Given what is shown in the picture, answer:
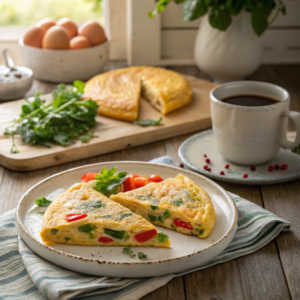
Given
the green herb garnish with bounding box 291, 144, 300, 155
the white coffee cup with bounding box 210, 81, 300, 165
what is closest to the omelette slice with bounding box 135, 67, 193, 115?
the white coffee cup with bounding box 210, 81, 300, 165

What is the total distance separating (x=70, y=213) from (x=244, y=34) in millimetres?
2377

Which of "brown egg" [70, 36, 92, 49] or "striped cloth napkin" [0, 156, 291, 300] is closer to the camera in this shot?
"striped cloth napkin" [0, 156, 291, 300]

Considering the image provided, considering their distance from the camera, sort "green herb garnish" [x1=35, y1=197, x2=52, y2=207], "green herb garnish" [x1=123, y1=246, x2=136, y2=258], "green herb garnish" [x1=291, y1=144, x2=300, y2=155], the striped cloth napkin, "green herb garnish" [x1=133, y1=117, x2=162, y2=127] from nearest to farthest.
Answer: the striped cloth napkin < "green herb garnish" [x1=123, y1=246, x2=136, y2=258] < "green herb garnish" [x1=35, y1=197, x2=52, y2=207] < "green herb garnish" [x1=291, y1=144, x2=300, y2=155] < "green herb garnish" [x1=133, y1=117, x2=162, y2=127]

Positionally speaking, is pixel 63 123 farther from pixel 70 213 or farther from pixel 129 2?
pixel 129 2

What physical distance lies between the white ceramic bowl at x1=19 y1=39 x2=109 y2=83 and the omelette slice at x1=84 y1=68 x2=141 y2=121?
0.34 meters

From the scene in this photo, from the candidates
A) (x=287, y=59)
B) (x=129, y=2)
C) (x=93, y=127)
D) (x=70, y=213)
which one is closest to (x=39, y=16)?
(x=129, y=2)

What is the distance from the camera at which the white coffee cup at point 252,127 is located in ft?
7.04

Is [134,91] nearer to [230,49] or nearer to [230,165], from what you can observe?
[230,49]

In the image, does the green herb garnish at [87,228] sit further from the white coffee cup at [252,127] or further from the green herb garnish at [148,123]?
the green herb garnish at [148,123]

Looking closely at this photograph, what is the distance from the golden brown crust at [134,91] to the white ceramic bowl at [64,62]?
1.12ft

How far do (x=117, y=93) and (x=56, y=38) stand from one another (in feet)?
2.62

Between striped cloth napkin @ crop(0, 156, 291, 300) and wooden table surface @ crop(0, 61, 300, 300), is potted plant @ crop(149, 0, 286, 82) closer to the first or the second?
wooden table surface @ crop(0, 61, 300, 300)

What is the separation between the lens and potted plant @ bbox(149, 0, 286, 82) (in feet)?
10.5

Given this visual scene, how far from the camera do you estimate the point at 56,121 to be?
2.72 m
